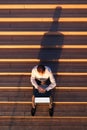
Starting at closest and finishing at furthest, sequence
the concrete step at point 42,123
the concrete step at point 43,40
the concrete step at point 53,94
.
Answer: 1. the concrete step at point 42,123
2. the concrete step at point 53,94
3. the concrete step at point 43,40

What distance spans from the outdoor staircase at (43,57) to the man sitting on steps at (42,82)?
38 centimetres

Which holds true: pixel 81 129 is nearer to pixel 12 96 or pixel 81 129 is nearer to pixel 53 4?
pixel 12 96

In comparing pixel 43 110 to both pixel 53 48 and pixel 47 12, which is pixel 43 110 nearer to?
pixel 53 48

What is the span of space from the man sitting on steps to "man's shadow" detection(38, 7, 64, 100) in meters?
0.63

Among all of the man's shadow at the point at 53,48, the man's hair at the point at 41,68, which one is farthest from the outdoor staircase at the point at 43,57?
the man's hair at the point at 41,68

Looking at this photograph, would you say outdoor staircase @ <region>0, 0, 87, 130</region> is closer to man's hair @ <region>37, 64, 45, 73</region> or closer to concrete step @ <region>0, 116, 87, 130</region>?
concrete step @ <region>0, 116, 87, 130</region>

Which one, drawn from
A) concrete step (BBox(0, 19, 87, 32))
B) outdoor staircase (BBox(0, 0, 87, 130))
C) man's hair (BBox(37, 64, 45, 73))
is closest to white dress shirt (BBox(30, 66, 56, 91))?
→ man's hair (BBox(37, 64, 45, 73))

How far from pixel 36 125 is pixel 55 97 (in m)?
0.72

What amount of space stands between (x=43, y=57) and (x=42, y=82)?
0.81 meters

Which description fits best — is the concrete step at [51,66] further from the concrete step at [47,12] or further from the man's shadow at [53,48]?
the concrete step at [47,12]

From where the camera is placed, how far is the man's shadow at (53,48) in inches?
308

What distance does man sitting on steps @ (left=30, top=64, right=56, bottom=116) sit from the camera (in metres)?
7.03

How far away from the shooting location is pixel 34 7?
8242mm

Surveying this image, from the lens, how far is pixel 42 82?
23.7ft
